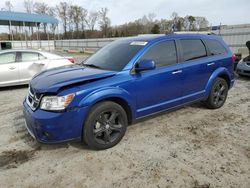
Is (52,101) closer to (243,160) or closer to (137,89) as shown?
(137,89)

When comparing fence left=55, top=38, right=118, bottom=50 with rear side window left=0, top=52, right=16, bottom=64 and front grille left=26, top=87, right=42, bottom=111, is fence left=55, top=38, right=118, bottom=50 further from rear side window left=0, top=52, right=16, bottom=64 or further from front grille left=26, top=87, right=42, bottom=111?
front grille left=26, top=87, right=42, bottom=111

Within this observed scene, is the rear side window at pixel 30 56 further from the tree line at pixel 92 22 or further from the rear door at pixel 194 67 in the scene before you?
the tree line at pixel 92 22

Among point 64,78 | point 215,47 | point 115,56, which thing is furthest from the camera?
point 215,47

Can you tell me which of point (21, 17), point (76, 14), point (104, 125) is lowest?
point (104, 125)

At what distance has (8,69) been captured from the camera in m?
7.26

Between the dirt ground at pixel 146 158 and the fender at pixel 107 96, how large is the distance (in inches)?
27.4

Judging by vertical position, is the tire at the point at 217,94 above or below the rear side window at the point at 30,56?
below

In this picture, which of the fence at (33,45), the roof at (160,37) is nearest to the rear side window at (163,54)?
the roof at (160,37)

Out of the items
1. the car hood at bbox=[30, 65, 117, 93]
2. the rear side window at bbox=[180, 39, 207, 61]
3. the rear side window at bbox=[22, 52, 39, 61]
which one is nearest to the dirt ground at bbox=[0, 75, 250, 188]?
the car hood at bbox=[30, 65, 117, 93]

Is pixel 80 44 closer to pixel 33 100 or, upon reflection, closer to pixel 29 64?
pixel 29 64

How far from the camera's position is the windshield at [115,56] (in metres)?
3.86

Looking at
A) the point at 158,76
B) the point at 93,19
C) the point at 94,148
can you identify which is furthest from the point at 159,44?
the point at 93,19

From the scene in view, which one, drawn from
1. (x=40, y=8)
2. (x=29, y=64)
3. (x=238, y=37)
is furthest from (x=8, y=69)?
(x=40, y=8)

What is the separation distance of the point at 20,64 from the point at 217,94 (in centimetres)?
616
